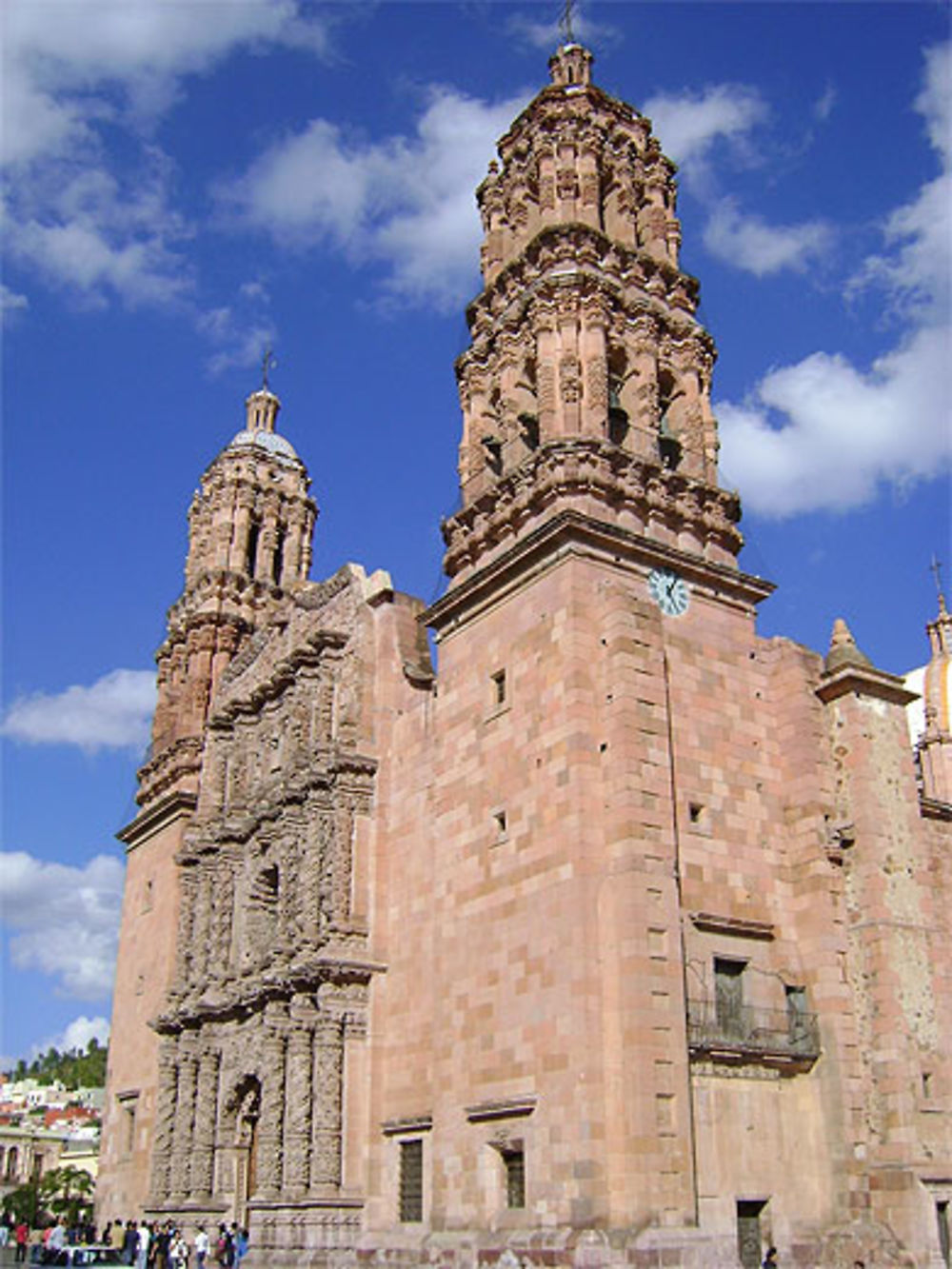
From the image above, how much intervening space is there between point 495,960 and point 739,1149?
16.5 ft

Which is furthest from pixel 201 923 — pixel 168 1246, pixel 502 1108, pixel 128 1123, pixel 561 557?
pixel 561 557

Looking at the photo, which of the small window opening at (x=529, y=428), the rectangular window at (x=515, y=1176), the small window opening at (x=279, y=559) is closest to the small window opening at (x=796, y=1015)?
the rectangular window at (x=515, y=1176)

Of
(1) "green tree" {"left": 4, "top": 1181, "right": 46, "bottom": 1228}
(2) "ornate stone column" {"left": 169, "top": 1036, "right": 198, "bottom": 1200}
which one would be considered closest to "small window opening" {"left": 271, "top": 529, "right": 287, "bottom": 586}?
(2) "ornate stone column" {"left": 169, "top": 1036, "right": 198, "bottom": 1200}

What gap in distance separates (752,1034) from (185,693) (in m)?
22.6

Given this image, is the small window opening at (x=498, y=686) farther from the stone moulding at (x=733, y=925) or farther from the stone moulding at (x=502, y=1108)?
the stone moulding at (x=502, y=1108)

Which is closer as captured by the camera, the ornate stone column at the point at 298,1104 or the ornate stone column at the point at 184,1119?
the ornate stone column at the point at 298,1104

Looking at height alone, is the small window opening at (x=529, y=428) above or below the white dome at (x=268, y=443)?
below

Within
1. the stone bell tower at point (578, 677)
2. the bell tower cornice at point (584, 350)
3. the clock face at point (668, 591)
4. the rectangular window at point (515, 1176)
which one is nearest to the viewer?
the stone bell tower at point (578, 677)

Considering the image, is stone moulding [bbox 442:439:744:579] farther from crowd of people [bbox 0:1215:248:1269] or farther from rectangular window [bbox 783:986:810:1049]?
crowd of people [bbox 0:1215:248:1269]

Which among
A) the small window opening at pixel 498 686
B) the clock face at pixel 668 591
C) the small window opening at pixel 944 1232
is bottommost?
the small window opening at pixel 944 1232

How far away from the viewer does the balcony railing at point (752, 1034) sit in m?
20.9

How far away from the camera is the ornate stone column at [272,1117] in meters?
26.5

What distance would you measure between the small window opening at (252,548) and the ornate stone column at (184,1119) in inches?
604

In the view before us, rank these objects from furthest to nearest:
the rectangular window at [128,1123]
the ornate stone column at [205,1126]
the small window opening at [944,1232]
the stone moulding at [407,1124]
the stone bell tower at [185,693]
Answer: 1. the stone bell tower at [185,693]
2. the rectangular window at [128,1123]
3. the ornate stone column at [205,1126]
4. the stone moulding at [407,1124]
5. the small window opening at [944,1232]
